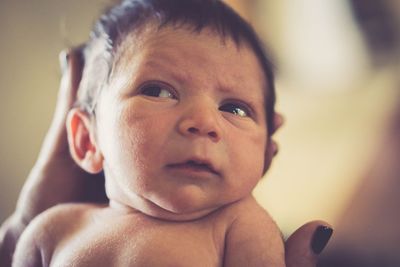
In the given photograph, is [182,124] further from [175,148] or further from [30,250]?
[30,250]

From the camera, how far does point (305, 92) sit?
1218mm

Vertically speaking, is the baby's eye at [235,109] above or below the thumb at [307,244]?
above

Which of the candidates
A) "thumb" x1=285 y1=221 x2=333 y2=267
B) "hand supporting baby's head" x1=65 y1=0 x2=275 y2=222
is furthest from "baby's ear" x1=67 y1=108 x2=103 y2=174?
"thumb" x1=285 y1=221 x2=333 y2=267

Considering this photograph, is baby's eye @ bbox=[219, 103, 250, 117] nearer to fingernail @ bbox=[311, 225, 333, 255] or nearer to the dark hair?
the dark hair

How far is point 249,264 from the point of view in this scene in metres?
0.62

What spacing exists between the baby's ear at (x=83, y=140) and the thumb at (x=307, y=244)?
363 millimetres

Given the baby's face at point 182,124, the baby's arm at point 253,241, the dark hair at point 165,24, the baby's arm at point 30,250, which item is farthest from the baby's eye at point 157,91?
the baby's arm at point 30,250

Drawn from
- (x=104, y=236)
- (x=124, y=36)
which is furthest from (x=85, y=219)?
(x=124, y=36)

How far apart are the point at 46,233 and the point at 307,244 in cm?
45

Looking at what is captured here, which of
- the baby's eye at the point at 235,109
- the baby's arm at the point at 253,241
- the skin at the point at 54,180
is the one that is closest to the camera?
the baby's arm at the point at 253,241

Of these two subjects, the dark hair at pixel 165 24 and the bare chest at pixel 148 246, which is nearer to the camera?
the bare chest at pixel 148 246

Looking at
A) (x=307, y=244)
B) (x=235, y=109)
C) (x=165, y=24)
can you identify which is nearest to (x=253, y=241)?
(x=307, y=244)

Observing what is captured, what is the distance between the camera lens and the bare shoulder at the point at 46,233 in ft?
2.60

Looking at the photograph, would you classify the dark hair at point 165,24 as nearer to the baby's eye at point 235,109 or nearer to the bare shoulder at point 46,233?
the baby's eye at point 235,109
